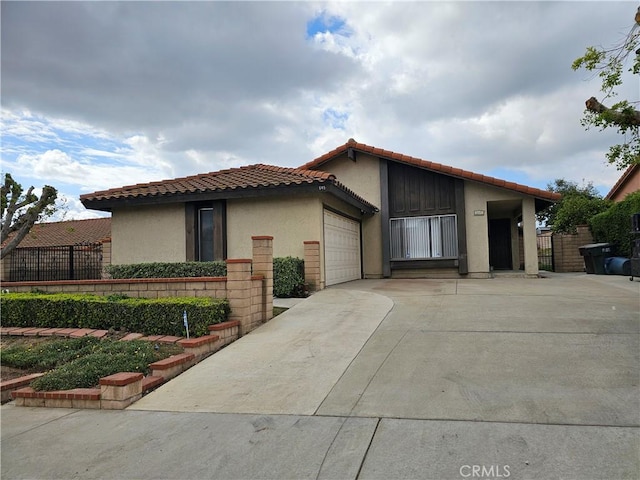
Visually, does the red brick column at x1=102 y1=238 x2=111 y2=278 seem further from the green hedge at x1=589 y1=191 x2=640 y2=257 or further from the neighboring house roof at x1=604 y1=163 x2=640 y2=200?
the neighboring house roof at x1=604 y1=163 x2=640 y2=200

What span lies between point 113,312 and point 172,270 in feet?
11.8

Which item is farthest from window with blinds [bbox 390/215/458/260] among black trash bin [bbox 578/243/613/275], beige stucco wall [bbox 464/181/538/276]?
black trash bin [bbox 578/243/613/275]

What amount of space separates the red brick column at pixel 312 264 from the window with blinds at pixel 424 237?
532 cm

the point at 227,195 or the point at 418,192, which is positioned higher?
the point at 418,192

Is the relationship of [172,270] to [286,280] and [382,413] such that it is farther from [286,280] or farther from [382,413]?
[382,413]

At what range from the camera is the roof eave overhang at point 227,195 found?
11.6 metres

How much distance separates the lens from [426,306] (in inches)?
355

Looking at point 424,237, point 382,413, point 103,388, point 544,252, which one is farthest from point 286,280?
point 544,252

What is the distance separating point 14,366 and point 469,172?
43.4 ft

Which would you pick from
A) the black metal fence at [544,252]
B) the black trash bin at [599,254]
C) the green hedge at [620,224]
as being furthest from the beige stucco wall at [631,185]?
the black trash bin at [599,254]

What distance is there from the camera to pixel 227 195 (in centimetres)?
1245

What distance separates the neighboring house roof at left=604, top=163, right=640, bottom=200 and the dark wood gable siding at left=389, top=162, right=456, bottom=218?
11857mm

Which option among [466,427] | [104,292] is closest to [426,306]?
[466,427]

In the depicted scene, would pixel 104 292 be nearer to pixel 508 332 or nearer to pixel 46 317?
pixel 46 317
